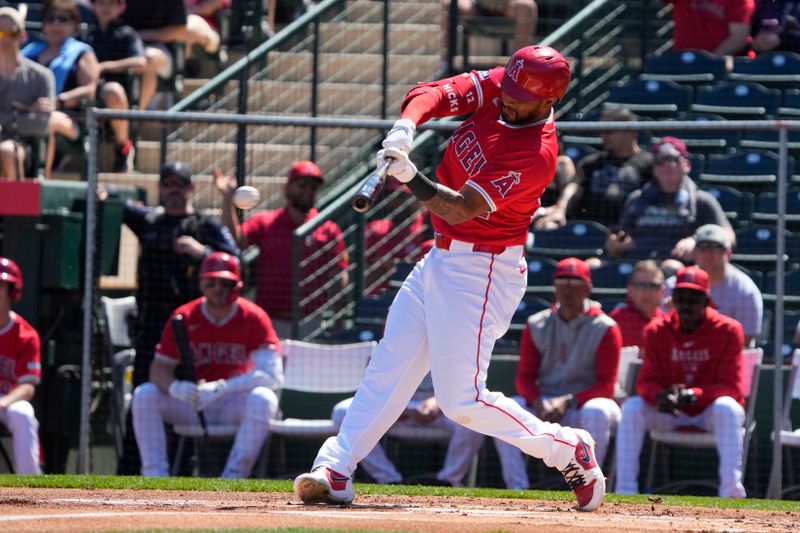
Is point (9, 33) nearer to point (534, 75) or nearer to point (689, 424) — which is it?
point (689, 424)

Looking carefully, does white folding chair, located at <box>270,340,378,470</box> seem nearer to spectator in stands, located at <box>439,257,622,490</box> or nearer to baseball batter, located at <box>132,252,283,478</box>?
baseball batter, located at <box>132,252,283,478</box>

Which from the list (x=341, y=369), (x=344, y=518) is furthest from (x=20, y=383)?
(x=344, y=518)

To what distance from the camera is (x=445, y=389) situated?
581 centimetres

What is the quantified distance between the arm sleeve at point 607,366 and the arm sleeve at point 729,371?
493 mm

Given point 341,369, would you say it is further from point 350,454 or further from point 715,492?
point 350,454

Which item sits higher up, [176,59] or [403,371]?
[176,59]

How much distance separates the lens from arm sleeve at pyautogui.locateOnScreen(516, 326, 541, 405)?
8.87m

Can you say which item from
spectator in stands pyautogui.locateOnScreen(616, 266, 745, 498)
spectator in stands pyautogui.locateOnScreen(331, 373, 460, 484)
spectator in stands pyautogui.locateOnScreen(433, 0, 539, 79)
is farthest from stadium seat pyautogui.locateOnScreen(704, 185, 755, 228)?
spectator in stands pyautogui.locateOnScreen(331, 373, 460, 484)

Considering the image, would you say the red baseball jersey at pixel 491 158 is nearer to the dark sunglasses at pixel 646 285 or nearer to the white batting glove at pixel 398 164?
the white batting glove at pixel 398 164

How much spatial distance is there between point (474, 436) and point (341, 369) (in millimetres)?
1002

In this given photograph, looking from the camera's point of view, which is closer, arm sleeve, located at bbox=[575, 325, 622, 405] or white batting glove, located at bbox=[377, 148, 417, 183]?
white batting glove, located at bbox=[377, 148, 417, 183]

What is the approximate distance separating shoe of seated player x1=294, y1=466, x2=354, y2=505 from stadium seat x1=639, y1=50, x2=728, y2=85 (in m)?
6.54

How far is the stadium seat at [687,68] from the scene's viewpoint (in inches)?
457

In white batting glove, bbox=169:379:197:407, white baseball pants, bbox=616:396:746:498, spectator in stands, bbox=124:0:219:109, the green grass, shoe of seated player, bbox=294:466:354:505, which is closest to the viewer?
shoe of seated player, bbox=294:466:354:505
